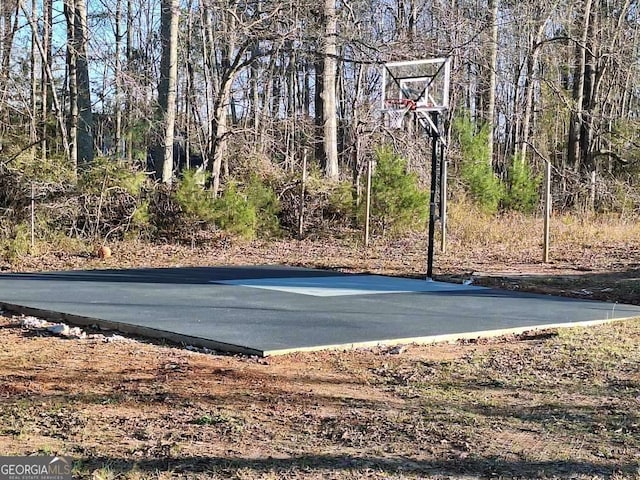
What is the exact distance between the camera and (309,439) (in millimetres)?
3447

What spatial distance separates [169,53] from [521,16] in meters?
10.9

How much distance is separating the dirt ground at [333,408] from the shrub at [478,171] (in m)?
12.0

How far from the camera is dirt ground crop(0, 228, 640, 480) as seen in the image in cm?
314

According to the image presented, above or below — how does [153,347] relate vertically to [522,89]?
below

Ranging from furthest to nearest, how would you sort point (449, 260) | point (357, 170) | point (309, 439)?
point (357, 170), point (449, 260), point (309, 439)

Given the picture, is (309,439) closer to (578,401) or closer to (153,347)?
(578,401)

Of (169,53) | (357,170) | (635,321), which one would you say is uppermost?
(169,53)

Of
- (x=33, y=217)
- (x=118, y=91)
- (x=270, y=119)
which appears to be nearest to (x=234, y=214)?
(x=33, y=217)

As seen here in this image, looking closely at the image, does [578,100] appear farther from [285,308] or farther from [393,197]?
[285,308]

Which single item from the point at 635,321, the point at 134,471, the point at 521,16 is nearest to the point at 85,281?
the point at 635,321

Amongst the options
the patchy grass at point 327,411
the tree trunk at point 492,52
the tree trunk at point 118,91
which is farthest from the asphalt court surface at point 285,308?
the tree trunk at point 492,52

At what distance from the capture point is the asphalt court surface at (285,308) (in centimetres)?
599

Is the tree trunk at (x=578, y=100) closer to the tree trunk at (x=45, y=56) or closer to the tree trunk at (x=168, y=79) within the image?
the tree trunk at (x=168, y=79)

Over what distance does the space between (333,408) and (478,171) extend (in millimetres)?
15508
